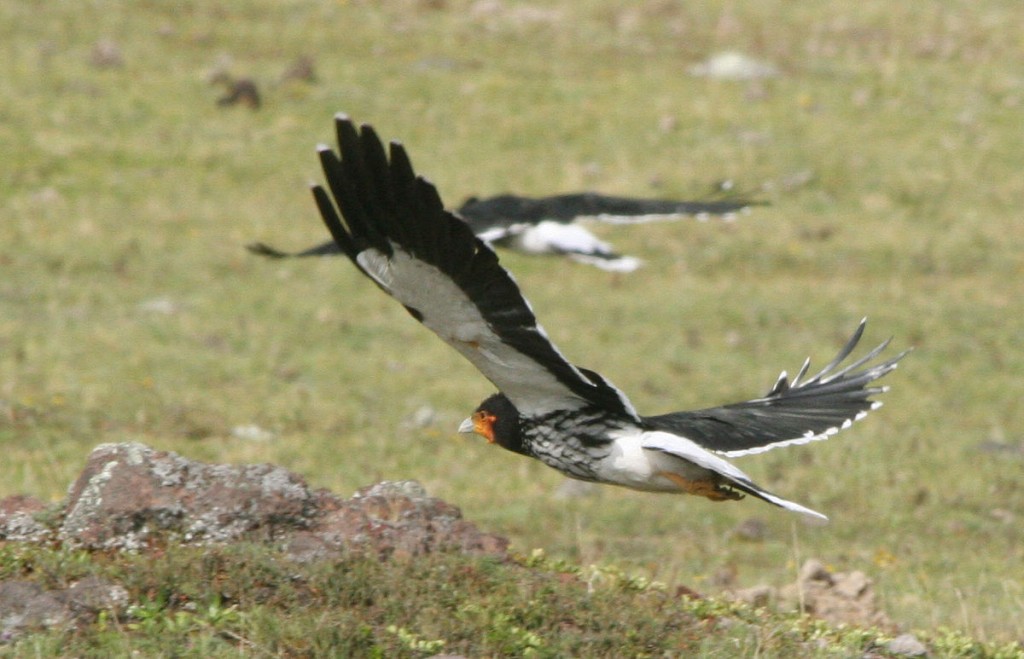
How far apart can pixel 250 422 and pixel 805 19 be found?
14.9m

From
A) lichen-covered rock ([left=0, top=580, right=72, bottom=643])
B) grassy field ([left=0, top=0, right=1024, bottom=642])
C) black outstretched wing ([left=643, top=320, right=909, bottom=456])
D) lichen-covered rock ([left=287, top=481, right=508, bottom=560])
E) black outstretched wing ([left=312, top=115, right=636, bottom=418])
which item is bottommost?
grassy field ([left=0, top=0, right=1024, bottom=642])

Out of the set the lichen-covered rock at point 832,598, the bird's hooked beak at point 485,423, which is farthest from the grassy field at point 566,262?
the bird's hooked beak at point 485,423

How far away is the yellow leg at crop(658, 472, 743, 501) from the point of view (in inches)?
225

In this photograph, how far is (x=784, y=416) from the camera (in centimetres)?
621

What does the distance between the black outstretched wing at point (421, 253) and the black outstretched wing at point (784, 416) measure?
96 centimetres

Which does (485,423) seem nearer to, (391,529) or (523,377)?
(523,377)

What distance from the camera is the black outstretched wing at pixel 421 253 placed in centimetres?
457

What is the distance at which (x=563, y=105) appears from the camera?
18.8m

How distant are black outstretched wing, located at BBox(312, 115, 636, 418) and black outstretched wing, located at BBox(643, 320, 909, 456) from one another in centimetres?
96

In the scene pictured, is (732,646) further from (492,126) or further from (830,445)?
(492,126)

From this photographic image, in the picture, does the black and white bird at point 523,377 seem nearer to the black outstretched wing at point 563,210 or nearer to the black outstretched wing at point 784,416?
the black outstretched wing at point 784,416

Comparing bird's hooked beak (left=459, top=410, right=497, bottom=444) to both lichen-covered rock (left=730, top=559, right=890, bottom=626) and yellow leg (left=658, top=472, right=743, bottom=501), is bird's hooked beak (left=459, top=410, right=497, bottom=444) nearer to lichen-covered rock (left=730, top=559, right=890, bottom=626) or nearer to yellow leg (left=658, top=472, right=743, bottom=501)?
yellow leg (left=658, top=472, right=743, bottom=501)

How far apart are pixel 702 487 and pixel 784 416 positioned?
2.02 ft

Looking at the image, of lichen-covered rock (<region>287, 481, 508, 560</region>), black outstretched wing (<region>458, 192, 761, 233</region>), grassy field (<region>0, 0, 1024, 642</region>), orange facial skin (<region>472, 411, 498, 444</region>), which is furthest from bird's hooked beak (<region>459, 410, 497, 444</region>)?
black outstretched wing (<region>458, 192, 761, 233</region>)
